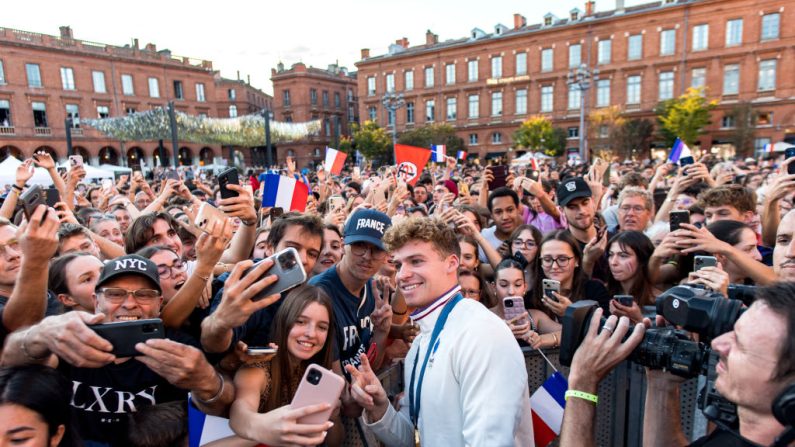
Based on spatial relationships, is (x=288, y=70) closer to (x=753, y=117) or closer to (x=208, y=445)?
(x=753, y=117)

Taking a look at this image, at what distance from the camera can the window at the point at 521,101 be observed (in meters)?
45.4

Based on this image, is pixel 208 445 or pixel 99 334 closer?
pixel 99 334

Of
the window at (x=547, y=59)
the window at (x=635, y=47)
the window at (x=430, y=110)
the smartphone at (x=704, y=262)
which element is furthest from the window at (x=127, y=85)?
the smartphone at (x=704, y=262)

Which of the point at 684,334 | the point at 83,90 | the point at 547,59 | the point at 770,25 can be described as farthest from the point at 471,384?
the point at 83,90

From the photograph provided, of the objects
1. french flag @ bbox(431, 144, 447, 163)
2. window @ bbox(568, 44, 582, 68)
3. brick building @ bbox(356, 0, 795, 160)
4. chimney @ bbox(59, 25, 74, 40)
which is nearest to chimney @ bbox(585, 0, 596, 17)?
brick building @ bbox(356, 0, 795, 160)

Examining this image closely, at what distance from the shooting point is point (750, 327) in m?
1.48

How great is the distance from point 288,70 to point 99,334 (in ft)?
197

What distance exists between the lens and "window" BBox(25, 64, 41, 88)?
38.0 meters

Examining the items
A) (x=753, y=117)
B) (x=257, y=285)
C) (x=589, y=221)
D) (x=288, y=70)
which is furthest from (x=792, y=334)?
(x=288, y=70)

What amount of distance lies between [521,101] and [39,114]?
1709 inches

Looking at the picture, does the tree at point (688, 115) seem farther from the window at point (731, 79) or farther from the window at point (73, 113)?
the window at point (73, 113)

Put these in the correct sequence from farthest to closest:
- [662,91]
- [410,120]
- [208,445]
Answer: [410,120], [662,91], [208,445]

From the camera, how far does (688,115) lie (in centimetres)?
3541

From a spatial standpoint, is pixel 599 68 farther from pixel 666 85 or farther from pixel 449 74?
pixel 449 74
